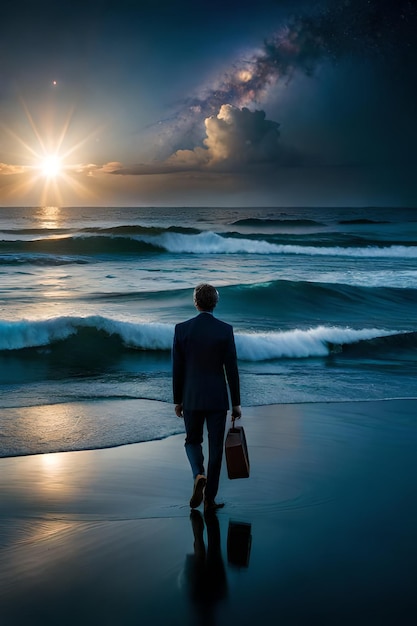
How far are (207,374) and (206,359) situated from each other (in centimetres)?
11

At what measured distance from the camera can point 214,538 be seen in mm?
4656

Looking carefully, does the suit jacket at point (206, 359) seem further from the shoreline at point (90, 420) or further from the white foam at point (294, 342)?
the white foam at point (294, 342)

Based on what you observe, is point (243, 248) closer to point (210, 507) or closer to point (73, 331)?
point (73, 331)

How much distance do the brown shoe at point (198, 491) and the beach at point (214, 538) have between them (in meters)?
0.13

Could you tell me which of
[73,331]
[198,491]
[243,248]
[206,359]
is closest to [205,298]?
[206,359]

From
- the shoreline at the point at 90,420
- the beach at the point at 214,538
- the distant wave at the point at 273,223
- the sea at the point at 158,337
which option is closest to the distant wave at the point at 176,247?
the sea at the point at 158,337

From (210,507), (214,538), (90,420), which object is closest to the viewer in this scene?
(214,538)

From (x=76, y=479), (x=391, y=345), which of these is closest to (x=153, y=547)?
(x=76, y=479)

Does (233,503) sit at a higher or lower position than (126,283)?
lower

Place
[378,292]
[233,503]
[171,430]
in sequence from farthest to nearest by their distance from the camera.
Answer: [378,292], [171,430], [233,503]

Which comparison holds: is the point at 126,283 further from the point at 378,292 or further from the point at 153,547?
the point at 153,547

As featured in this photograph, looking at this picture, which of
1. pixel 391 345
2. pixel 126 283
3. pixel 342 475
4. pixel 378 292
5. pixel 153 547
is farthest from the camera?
pixel 126 283

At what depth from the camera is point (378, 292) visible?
2306cm

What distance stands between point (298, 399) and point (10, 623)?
20.0 feet
